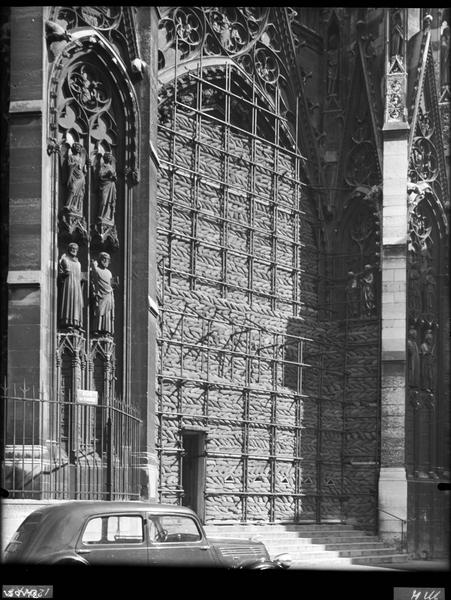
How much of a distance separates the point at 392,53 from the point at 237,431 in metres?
8.60

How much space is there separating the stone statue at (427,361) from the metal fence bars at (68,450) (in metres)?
10.1

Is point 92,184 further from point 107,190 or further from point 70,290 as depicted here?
point 70,290

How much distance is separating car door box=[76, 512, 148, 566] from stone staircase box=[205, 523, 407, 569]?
8.28 m

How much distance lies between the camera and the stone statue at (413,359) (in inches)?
1048

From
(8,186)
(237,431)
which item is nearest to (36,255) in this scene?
(8,186)

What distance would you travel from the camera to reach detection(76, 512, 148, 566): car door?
39.8 feet

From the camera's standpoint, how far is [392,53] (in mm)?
26672

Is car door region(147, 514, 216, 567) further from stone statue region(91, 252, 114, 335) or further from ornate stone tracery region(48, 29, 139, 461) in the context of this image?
stone statue region(91, 252, 114, 335)

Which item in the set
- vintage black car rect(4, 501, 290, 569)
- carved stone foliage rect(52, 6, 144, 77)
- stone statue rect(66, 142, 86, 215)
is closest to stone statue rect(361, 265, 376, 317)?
carved stone foliage rect(52, 6, 144, 77)

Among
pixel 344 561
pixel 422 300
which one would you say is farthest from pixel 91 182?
pixel 422 300

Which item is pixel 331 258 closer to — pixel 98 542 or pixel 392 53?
pixel 392 53

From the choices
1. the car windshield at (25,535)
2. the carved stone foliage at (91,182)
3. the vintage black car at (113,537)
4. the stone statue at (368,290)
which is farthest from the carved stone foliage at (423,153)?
the car windshield at (25,535)

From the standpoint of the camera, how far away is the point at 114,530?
488 inches

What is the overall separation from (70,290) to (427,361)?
1165 cm
